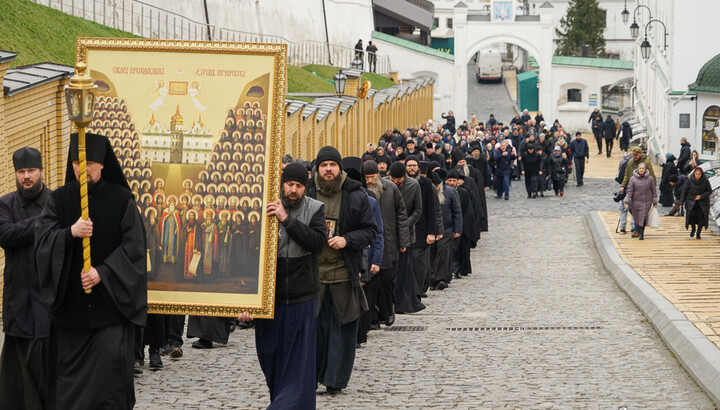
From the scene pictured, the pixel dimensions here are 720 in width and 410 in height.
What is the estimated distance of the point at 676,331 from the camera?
40.4ft

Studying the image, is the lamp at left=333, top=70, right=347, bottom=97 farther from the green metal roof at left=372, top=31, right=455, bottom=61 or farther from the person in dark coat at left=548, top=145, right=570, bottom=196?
the green metal roof at left=372, top=31, right=455, bottom=61

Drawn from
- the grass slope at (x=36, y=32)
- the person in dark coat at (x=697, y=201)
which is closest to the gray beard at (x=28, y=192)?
the grass slope at (x=36, y=32)

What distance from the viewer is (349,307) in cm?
1019

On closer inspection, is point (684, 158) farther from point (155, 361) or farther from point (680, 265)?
point (155, 361)

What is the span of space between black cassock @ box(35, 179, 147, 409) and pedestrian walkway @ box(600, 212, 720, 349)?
6.10 meters

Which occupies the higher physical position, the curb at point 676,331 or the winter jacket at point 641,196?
the winter jacket at point 641,196

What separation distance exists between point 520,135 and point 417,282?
2544 centimetres

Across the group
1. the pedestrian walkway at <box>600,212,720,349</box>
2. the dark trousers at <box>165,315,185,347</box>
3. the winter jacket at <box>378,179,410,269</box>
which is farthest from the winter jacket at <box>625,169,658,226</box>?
the dark trousers at <box>165,315,185,347</box>

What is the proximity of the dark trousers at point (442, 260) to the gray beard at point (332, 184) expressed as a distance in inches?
285

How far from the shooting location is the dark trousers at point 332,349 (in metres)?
10.2

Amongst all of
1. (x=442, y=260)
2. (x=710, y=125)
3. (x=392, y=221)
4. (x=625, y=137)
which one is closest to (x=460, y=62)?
(x=625, y=137)

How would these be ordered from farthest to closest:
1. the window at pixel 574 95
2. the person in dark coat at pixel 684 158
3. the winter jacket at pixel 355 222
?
the window at pixel 574 95 < the person in dark coat at pixel 684 158 < the winter jacket at pixel 355 222

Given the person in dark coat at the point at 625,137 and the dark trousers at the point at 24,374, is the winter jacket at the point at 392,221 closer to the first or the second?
the dark trousers at the point at 24,374

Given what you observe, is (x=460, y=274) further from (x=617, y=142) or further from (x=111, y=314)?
(x=617, y=142)
